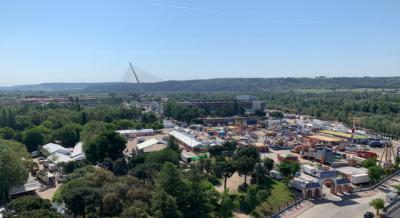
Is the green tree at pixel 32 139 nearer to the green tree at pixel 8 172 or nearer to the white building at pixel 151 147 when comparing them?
the white building at pixel 151 147

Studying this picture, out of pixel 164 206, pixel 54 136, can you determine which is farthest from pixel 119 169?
pixel 54 136

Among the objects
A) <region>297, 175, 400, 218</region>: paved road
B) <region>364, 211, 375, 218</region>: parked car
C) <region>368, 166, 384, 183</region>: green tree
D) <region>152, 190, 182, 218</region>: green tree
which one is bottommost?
<region>297, 175, 400, 218</region>: paved road

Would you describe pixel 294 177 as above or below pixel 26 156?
below

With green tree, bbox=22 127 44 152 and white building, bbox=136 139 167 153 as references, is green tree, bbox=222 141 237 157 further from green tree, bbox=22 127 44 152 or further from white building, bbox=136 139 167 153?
green tree, bbox=22 127 44 152

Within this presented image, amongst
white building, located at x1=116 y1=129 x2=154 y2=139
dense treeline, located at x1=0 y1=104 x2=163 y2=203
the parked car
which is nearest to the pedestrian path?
the parked car

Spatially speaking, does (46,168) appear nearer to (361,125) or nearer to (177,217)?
(177,217)

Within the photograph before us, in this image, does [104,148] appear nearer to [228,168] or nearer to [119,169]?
[119,169]

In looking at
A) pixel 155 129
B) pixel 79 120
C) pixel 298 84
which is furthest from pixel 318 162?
pixel 298 84
